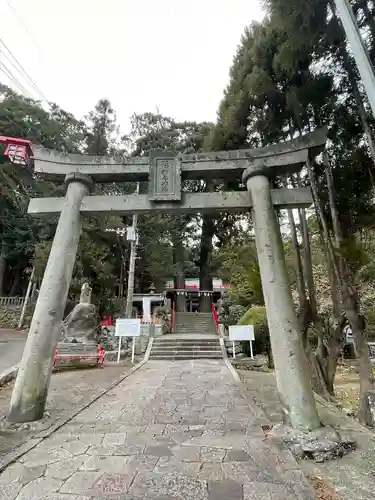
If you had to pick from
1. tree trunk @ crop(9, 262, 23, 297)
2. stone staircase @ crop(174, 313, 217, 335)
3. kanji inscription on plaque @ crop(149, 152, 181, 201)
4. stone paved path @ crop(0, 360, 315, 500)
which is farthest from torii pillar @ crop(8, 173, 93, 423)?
tree trunk @ crop(9, 262, 23, 297)

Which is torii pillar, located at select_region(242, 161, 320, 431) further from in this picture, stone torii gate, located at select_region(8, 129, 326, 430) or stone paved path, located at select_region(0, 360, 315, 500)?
stone paved path, located at select_region(0, 360, 315, 500)

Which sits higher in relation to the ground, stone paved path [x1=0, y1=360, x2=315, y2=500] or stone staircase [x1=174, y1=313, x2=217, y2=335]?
stone staircase [x1=174, y1=313, x2=217, y2=335]

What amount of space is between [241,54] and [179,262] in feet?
63.1

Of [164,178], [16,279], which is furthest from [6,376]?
[16,279]

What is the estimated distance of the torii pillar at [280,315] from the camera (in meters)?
3.98

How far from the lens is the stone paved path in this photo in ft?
8.74

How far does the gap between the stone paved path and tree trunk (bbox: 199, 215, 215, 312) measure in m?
18.4

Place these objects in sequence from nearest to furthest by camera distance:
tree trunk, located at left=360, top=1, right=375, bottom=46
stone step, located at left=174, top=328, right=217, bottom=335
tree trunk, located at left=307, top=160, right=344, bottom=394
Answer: tree trunk, located at left=360, top=1, right=375, bottom=46, tree trunk, located at left=307, top=160, right=344, bottom=394, stone step, located at left=174, top=328, right=217, bottom=335

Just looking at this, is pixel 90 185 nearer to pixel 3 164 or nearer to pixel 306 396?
pixel 306 396

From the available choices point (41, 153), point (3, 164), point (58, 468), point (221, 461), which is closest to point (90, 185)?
point (41, 153)

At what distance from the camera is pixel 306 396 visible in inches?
157

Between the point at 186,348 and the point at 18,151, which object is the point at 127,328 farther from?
the point at 18,151

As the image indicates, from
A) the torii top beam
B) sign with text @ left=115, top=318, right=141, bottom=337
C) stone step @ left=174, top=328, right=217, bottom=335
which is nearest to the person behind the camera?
the torii top beam

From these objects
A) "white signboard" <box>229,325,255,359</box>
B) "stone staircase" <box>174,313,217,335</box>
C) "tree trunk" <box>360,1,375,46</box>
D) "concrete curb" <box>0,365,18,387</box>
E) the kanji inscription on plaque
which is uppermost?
"tree trunk" <box>360,1,375,46</box>
